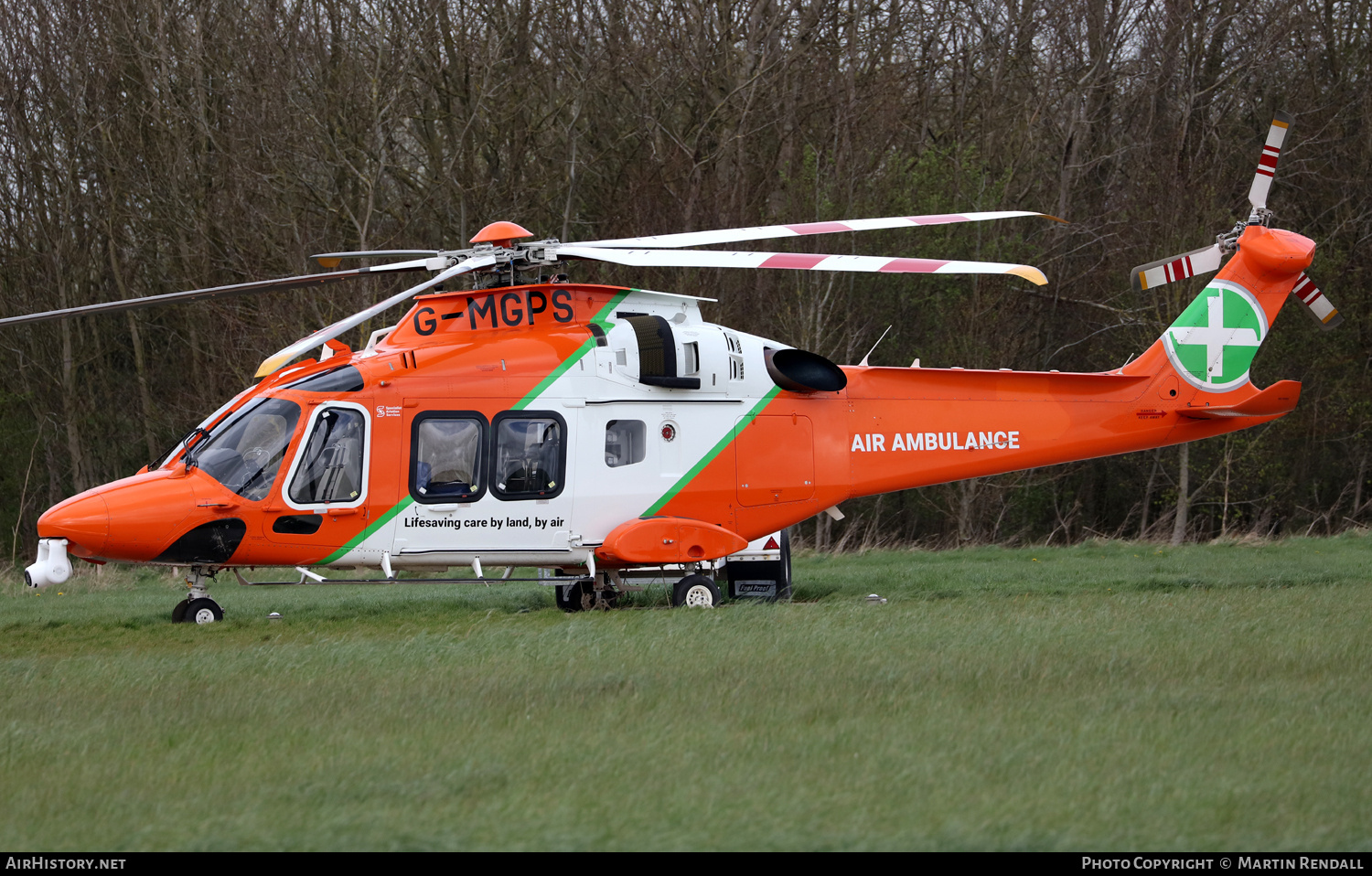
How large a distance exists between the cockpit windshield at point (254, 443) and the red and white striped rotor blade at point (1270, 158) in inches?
344

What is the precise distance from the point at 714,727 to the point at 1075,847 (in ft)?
6.86

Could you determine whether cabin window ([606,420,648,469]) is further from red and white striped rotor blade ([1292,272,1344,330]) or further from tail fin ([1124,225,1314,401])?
red and white striped rotor blade ([1292,272,1344,330])

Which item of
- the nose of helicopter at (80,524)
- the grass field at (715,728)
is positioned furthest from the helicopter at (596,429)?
the grass field at (715,728)

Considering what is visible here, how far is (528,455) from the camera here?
35.9 feet

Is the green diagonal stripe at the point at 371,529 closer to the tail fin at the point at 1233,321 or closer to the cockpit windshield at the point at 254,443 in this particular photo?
the cockpit windshield at the point at 254,443

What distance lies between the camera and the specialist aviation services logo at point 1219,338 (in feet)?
40.6

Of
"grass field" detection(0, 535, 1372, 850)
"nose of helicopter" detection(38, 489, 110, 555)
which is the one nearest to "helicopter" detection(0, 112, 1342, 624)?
"nose of helicopter" detection(38, 489, 110, 555)

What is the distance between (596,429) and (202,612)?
3565 millimetres

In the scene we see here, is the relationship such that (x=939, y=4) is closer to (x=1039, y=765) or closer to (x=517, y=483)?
(x=517, y=483)

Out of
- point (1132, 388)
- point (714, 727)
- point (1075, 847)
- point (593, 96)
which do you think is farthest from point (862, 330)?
point (1075, 847)
